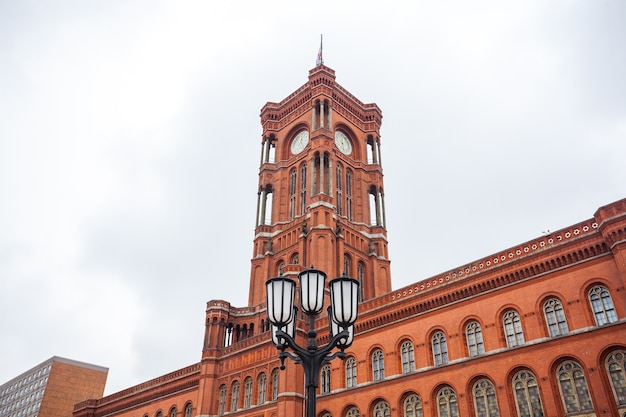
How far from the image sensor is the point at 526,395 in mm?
26984

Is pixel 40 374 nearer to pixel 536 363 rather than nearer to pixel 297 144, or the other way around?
pixel 297 144

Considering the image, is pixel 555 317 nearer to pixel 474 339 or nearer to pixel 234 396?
pixel 474 339

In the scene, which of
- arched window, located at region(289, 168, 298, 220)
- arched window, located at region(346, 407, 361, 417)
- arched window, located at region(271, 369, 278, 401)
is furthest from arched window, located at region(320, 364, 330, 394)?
arched window, located at region(289, 168, 298, 220)

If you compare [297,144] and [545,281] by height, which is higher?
[297,144]

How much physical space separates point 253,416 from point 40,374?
71.0 m

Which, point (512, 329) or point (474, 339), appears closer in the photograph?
point (512, 329)

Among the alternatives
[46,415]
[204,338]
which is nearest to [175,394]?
[204,338]

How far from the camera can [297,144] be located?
6153cm

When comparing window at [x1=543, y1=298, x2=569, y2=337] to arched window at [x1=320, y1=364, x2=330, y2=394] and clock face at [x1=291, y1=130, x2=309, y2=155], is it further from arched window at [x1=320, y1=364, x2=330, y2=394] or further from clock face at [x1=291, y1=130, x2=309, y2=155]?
clock face at [x1=291, y1=130, x2=309, y2=155]

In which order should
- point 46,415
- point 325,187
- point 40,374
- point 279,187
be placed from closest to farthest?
point 325,187
point 279,187
point 46,415
point 40,374

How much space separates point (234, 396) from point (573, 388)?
27067mm

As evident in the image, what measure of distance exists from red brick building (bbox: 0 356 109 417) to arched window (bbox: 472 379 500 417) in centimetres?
8228

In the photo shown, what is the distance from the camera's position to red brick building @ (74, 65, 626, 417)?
84.5 feet

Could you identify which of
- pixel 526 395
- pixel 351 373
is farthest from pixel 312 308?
pixel 351 373
